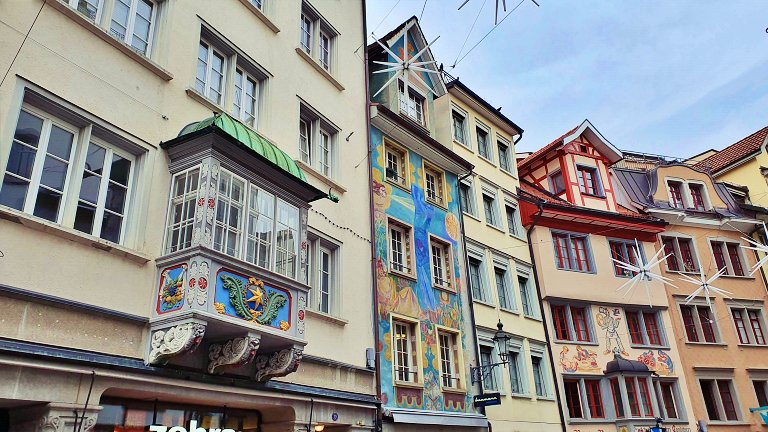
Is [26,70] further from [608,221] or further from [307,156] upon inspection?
[608,221]

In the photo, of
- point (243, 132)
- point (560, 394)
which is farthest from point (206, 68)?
point (560, 394)

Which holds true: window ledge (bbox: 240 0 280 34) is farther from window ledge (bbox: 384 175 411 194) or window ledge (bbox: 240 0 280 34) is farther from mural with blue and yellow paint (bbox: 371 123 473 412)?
window ledge (bbox: 384 175 411 194)

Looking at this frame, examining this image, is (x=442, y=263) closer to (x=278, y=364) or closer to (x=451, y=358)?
(x=451, y=358)

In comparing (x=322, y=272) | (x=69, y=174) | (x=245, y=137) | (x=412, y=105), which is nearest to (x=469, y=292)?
(x=322, y=272)

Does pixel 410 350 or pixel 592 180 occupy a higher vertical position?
pixel 592 180

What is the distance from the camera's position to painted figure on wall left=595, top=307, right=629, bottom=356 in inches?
879

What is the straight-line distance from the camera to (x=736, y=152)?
34.4 metres

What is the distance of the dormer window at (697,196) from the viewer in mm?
28558

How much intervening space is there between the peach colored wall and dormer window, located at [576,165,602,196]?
3902 millimetres

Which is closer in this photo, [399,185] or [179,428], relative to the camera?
[179,428]

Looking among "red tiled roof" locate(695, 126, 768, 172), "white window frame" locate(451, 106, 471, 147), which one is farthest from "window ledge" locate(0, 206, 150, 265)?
"red tiled roof" locate(695, 126, 768, 172)

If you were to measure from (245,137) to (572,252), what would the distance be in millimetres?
16853

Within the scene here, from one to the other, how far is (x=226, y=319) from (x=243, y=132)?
10.7ft

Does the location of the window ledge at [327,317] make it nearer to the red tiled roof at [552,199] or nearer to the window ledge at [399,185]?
the window ledge at [399,185]
